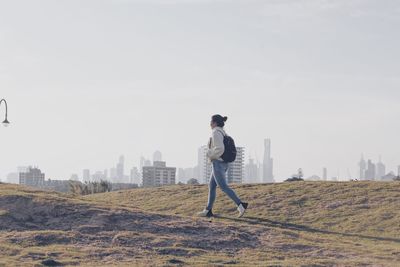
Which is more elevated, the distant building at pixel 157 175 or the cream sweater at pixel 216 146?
the distant building at pixel 157 175

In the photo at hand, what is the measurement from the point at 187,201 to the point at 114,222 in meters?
5.79

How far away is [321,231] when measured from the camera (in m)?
14.1

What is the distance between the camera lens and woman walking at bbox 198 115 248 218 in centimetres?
1498

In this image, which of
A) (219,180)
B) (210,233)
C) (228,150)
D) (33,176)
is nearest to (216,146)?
(228,150)

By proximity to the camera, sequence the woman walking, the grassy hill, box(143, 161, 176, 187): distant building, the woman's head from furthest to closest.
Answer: box(143, 161, 176, 187): distant building
the woman's head
the woman walking
the grassy hill

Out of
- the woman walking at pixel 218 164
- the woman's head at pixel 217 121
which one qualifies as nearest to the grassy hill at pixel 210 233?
the woman walking at pixel 218 164

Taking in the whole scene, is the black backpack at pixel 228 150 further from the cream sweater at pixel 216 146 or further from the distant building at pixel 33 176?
the distant building at pixel 33 176

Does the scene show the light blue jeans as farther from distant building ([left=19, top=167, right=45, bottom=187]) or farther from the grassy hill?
distant building ([left=19, top=167, right=45, bottom=187])

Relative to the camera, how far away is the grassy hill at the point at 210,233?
10688mm

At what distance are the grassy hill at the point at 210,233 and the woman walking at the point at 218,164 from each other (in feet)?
1.32

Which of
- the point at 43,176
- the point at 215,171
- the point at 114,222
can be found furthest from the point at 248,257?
the point at 43,176

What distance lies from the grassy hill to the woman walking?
1.32 ft

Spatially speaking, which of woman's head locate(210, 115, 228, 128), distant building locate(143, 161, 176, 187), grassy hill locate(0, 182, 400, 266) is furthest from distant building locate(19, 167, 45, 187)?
woman's head locate(210, 115, 228, 128)

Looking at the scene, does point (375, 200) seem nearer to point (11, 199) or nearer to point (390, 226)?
point (390, 226)
